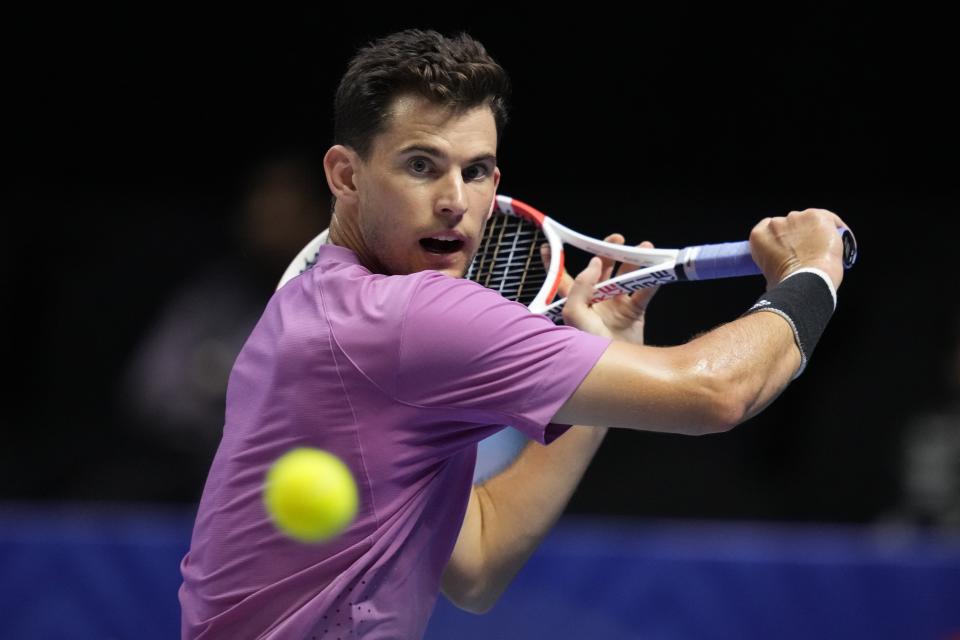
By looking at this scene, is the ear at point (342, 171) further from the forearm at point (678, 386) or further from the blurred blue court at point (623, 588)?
the blurred blue court at point (623, 588)

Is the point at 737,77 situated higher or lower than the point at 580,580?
higher

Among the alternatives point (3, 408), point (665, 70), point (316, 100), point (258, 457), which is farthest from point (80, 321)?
point (258, 457)

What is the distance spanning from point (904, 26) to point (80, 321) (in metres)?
4.76

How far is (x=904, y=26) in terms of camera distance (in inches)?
281

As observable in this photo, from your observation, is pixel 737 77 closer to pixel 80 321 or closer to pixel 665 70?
pixel 665 70

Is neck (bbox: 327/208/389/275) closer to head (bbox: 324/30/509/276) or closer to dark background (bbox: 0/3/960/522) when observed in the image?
head (bbox: 324/30/509/276)

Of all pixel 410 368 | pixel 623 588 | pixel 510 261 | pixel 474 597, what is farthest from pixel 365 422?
pixel 623 588

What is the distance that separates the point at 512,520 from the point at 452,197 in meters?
0.77

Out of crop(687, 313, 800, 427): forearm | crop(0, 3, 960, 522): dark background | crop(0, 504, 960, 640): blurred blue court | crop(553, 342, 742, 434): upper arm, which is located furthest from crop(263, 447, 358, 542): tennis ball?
crop(0, 3, 960, 522): dark background

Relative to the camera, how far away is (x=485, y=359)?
6.84 feet

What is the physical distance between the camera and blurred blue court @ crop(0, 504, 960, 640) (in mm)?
4477

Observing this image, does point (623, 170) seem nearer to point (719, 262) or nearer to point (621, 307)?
point (621, 307)

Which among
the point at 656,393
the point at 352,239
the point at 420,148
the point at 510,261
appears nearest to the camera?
the point at 656,393

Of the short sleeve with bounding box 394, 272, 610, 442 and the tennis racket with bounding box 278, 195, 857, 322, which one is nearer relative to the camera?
the short sleeve with bounding box 394, 272, 610, 442
